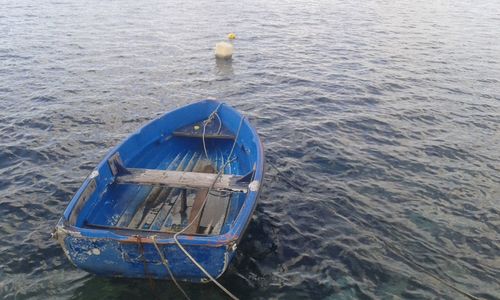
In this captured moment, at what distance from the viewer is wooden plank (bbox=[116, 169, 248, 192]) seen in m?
7.89

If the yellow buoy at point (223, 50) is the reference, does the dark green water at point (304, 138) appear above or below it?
below

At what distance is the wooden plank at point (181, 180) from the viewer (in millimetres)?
7895

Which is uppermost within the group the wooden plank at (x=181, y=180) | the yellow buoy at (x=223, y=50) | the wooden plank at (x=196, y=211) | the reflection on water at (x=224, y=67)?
the yellow buoy at (x=223, y=50)

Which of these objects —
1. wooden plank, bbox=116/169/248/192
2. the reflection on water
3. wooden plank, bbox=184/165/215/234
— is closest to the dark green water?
the reflection on water

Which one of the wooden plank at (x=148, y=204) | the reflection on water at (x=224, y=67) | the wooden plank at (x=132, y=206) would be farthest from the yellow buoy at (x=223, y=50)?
the wooden plank at (x=132, y=206)

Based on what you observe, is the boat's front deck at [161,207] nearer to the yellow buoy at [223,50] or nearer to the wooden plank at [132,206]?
the wooden plank at [132,206]

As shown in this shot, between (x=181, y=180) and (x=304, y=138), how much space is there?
595 centimetres

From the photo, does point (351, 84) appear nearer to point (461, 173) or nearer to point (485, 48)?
point (461, 173)

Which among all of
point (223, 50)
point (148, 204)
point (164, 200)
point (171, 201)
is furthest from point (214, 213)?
point (223, 50)

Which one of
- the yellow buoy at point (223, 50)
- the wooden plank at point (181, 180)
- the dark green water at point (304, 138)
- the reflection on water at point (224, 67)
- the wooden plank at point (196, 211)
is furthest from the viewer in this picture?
the yellow buoy at point (223, 50)

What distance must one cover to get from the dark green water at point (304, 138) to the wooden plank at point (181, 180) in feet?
4.41

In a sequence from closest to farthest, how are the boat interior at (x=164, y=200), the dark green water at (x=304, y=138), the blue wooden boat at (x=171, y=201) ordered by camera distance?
1. the blue wooden boat at (x=171, y=201)
2. the dark green water at (x=304, y=138)
3. the boat interior at (x=164, y=200)

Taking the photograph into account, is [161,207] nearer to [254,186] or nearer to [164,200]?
[164,200]

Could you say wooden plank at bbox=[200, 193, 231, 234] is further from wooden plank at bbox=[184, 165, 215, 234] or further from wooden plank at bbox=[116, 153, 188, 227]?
wooden plank at bbox=[116, 153, 188, 227]
